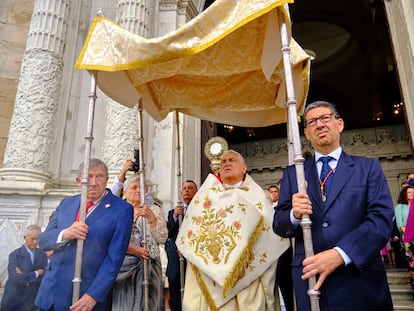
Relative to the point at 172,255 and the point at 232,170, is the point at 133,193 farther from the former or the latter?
the point at 232,170

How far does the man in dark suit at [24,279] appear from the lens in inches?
117

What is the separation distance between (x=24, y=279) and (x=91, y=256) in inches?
48.0

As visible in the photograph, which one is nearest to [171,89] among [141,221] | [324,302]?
[141,221]

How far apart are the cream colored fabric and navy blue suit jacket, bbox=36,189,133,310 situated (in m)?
1.10

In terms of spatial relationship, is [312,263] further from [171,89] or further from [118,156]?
[118,156]

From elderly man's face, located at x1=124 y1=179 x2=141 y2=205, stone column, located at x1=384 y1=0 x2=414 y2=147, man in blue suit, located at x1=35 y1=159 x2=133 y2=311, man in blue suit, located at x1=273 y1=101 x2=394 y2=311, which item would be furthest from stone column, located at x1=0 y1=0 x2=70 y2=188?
stone column, located at x1=384 y1=0 x2=414 y2=147

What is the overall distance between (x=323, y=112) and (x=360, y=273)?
3.00 ft

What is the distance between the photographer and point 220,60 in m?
2.87

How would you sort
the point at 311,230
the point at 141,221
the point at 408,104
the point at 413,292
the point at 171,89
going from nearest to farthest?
the point at 311,230 < the point at 141,221 < the point at 171,89 < the point at 413,292 < the point at 408,104

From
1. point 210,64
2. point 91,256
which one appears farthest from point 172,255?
point 210,64

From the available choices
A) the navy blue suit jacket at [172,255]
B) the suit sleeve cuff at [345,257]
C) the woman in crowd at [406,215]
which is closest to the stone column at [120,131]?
the navy blue suit jacket at [172,255]

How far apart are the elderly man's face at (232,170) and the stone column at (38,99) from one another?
9.53ft

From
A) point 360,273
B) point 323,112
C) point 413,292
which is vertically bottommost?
point 413,292

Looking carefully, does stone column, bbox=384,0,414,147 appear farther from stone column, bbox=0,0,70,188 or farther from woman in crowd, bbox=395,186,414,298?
stone column, bbox=0,0,70,188
